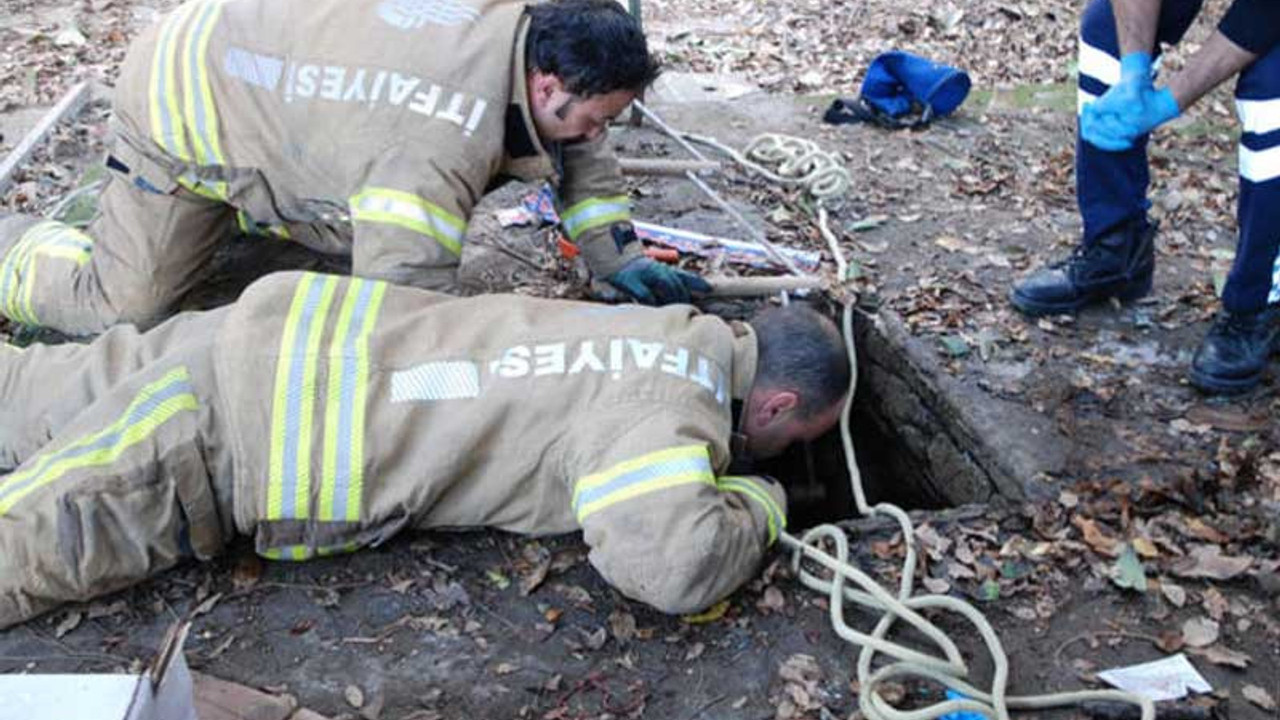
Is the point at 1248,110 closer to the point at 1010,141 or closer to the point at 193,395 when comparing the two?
the point at 1010,141

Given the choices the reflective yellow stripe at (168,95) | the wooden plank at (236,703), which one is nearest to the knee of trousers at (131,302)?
the reflective yellow stripe at (168,95)

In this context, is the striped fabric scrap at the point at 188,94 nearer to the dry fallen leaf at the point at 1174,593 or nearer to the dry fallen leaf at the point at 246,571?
the dry fallen leaf at the point at 246,571

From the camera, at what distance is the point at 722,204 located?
16.5 ft

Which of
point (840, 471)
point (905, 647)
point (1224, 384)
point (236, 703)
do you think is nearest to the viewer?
point (236, 703)

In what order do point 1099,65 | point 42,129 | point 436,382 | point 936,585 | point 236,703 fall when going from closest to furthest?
point 236,703 < point 436,382 < point 936,585 < point 1099,65 < point 42,129

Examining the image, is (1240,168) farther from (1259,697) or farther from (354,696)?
(354,696)

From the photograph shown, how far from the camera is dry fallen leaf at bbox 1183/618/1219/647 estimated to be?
3020 mm

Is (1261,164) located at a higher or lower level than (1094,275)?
higher

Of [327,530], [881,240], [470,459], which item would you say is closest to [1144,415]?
[881,240]

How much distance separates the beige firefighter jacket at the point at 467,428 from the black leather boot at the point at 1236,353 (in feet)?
5.72

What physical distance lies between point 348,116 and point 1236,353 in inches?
119

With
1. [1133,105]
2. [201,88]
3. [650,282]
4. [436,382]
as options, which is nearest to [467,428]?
[436,382]

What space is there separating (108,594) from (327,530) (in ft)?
1.97

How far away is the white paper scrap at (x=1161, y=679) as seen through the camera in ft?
9.40
